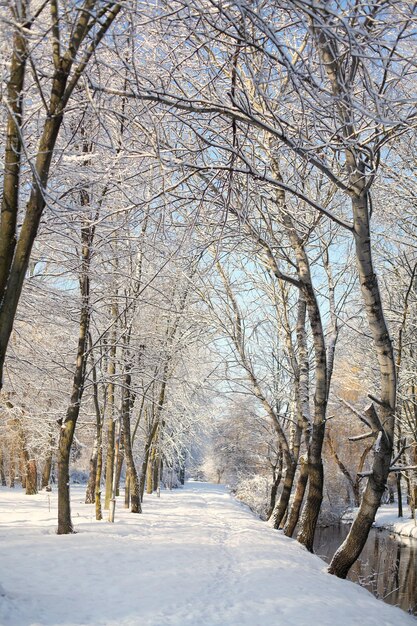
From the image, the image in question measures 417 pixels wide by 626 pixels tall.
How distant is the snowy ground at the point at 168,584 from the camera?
18.1 feet

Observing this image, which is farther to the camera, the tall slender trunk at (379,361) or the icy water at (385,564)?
the icy water at (385,564)

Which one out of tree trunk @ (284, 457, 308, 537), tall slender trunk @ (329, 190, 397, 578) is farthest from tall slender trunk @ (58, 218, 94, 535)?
tall slender trunk @ (329, 190, 397, 578)

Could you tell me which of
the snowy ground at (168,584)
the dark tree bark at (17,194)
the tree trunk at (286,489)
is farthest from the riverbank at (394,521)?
the dark tree bark at (17,194)

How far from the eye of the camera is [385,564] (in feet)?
57.6

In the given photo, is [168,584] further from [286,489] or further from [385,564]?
[385,564]

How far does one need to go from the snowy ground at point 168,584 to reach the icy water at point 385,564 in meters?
2.97

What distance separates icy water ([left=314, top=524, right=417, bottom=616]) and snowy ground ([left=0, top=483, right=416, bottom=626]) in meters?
2.97

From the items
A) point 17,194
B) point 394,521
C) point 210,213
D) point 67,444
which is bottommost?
point 394,521

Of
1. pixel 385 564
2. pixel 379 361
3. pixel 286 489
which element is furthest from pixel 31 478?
pixel 379 361

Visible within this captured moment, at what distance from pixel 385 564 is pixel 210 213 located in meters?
15.6

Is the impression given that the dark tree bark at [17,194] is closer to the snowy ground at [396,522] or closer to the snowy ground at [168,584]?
the snowy ground at [168,584]

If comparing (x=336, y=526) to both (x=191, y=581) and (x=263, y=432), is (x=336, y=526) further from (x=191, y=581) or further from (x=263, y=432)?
→ (x=191, y=581)

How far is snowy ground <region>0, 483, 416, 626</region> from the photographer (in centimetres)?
553

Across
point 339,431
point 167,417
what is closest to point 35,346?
point 167,417
